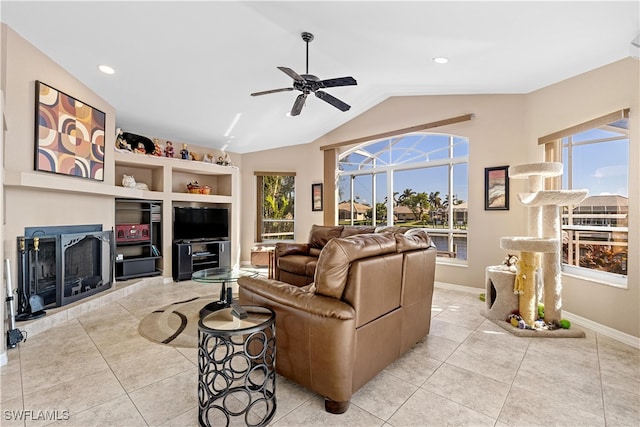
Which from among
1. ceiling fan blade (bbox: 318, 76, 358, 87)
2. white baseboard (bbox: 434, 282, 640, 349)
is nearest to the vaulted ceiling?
ceiling fan blade (bbox: 318, 76, 358, 87)

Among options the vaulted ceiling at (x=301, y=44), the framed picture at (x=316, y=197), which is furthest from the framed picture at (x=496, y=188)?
the framed picture at (x=316, y=197)

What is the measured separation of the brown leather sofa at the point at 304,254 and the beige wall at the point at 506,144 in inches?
55.6

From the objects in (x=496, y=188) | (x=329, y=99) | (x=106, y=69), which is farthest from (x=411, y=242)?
(x=106, y=69)

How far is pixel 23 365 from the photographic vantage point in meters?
2.28

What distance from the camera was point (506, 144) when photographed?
4.21m

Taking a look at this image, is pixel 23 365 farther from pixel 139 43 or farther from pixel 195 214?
pixel 195 214

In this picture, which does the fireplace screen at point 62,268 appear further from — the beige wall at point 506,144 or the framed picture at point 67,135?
the beige wall at point 506,144

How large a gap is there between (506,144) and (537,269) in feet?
6.28

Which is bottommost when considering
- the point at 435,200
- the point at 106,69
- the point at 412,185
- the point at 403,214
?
the point at 403,214

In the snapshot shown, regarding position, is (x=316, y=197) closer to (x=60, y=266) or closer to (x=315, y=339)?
(x=60, y=266)

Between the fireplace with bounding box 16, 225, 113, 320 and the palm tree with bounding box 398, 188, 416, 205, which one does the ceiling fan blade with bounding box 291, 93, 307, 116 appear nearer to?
the palm tree with bounding box 398, 188, 416, 205

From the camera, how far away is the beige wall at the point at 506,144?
2840mm

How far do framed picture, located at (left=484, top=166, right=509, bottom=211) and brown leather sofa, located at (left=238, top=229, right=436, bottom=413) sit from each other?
2.77 metres

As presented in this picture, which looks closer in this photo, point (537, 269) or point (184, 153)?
point (537, 269)
